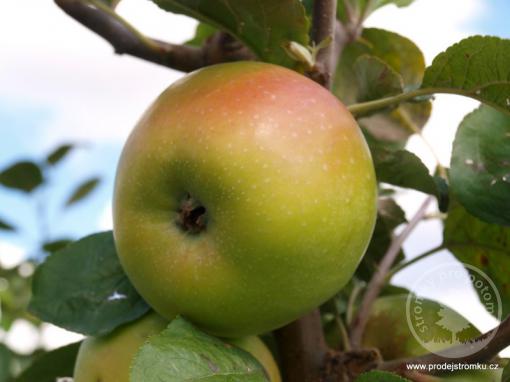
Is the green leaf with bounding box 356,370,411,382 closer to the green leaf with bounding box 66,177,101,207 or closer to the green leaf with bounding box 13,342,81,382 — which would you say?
the green leaf with bounding box 13,342,81,382

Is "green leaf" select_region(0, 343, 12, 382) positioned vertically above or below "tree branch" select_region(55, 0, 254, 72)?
below

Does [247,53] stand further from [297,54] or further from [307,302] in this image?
[307,302]

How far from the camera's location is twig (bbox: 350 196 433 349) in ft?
3.01

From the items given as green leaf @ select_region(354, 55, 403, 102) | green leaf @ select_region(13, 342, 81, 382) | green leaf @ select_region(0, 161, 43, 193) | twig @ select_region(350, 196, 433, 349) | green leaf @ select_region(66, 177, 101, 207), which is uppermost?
green leaf @ select_region(354, 55, 403, 102)

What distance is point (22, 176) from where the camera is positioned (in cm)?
182

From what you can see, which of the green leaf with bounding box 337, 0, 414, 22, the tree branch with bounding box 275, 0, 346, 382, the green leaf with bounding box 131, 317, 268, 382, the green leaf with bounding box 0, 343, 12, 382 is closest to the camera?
the green leaf with bounding box 131, 317, 268, 382

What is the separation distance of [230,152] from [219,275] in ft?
0.38

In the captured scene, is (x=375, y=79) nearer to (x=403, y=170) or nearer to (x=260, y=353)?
(x=403, y=170)

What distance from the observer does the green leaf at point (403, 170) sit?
81cm

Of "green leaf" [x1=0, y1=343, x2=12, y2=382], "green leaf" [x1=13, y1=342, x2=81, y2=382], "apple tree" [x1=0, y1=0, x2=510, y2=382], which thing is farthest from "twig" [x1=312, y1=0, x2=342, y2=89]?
"green leaf" [x1=0, y1=343, x2=12, y2=382]

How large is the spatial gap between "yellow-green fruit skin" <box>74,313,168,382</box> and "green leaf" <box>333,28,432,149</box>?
43 centimetres

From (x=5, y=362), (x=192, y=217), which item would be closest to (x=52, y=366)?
(x=5, y=362)

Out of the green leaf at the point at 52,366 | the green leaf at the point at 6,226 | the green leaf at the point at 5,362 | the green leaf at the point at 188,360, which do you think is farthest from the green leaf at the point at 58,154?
the green leaf at the point at 188,360

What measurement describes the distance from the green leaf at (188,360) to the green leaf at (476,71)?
1.20 ft
